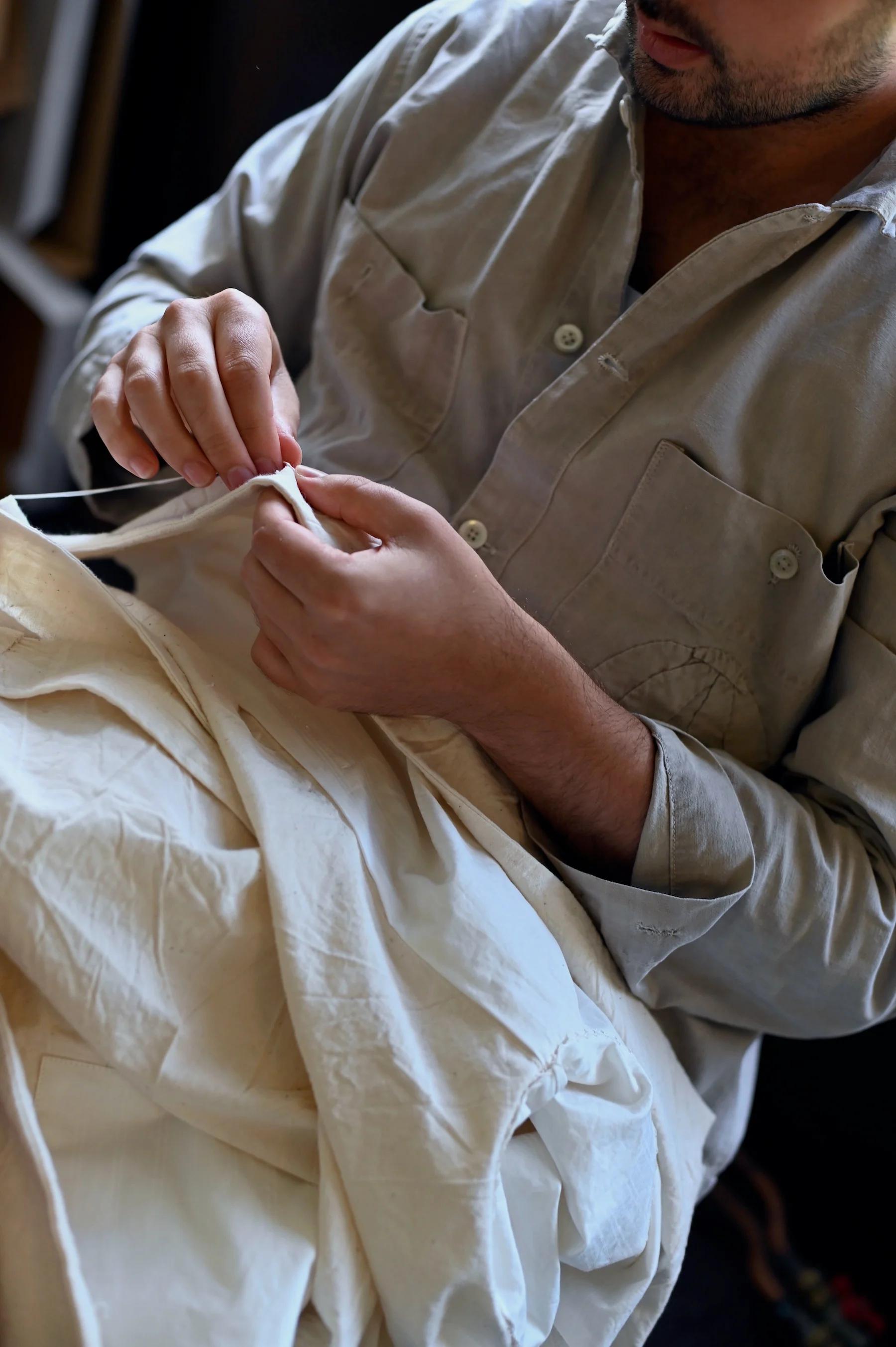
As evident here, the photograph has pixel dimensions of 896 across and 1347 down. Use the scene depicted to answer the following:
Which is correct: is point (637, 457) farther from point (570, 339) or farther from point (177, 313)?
point (177, 313)

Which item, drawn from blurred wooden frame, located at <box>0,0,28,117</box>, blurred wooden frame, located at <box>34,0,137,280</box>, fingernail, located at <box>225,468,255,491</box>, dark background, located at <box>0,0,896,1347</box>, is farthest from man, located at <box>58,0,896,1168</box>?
blurred wooden frame, located at <box>0,0,28,117</box>

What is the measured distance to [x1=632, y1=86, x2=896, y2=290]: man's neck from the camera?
A: 750mm

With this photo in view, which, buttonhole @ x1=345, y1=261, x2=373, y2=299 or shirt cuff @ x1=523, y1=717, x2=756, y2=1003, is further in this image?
buttonhole @ x1=345, y1=261, x2=373, y2=299

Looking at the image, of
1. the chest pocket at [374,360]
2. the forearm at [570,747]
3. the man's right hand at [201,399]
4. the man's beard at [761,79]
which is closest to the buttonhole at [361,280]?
the chest pocket at [374,360]

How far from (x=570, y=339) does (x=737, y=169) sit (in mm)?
166

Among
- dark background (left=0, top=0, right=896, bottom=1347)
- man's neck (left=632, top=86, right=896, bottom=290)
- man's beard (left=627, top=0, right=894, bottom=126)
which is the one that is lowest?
dark background (left=0, top=0, right=896, bottom=1347)

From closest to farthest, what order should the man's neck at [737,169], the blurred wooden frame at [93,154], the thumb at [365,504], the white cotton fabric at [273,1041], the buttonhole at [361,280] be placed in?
the white cotton fabric at [273,1041] → the thumb at [365,504] → the man's neck at [737,169] → the buttonhole at [361,280] → the blurred wooden frame at [93,154]

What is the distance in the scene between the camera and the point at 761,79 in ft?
2.33

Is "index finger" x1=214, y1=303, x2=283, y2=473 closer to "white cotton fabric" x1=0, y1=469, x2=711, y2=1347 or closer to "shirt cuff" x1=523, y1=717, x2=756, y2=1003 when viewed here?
"white cotton fabric" x1=0, y1=469, x2=711, y2=1347

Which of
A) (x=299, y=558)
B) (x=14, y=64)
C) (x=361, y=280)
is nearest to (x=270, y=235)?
(x=361, y=280)

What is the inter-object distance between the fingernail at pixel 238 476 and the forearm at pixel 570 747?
191 mm

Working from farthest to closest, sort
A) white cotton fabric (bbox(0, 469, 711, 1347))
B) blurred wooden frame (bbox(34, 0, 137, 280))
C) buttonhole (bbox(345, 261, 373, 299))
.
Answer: blurred wooden frame (bbox(34, 0, 137, 280)) → buttonhole (bbox(345, 261, 373, 299)) → white cotton fabric (bbox(0, 469, 711, 1347))

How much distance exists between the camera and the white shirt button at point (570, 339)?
793 mm

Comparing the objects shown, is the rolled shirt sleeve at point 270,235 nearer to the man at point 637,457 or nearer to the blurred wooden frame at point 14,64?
the man at point 637,457
